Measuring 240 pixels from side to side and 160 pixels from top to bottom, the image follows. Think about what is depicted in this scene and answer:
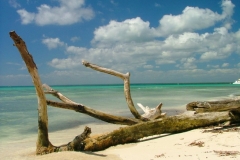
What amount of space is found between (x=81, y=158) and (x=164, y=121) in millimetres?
2763

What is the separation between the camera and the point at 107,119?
7.24 metres

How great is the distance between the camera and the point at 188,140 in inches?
235

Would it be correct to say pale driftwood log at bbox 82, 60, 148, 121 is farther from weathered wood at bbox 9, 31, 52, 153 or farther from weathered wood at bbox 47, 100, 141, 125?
weathered wood at bbox 9, 31, 52, 153

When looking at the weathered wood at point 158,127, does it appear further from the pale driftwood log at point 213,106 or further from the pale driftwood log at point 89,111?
the pale driftwood log at point 89,111

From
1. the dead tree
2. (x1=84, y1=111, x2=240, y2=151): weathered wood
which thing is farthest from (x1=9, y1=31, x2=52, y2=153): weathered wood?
(x1=84, y1=111, x2=240, y2=151): weathered wood

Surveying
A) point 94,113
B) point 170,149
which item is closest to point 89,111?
point 94,113

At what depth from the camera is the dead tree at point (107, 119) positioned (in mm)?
5551

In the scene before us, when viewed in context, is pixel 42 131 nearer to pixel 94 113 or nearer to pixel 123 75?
pixel 94 113

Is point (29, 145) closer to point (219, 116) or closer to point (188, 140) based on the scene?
point (188, 140)

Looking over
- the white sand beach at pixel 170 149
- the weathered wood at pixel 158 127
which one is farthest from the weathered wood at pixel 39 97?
the weathered wood at pixel 158 127

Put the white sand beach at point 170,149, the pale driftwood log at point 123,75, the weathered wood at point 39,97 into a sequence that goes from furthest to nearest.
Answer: the pale driftwood log at point 123,75, the weathered wood at point 39,97, the white sand beach at point 170,149

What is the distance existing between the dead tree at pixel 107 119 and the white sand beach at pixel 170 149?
0.21m

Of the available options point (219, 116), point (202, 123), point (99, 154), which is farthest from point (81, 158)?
point (219, 116)

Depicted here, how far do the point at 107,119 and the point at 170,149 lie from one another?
2379mm
